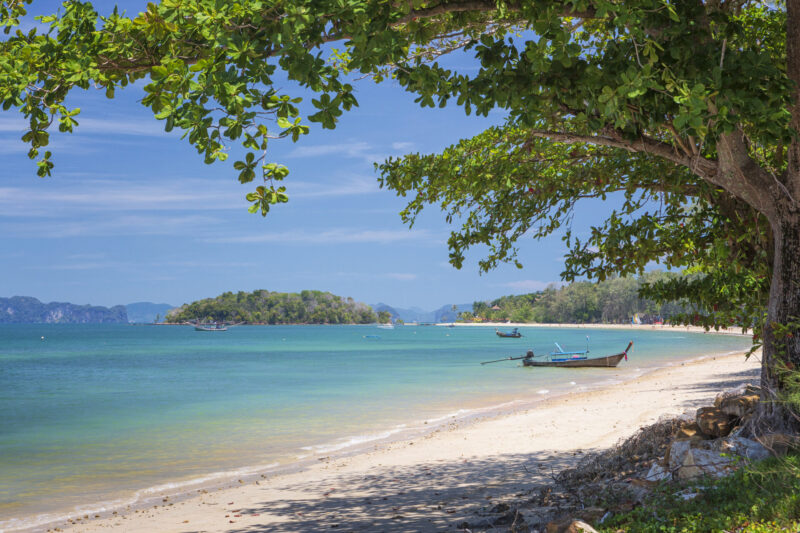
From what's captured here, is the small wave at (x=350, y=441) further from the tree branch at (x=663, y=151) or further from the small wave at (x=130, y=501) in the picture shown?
the tree branch at (x=663, y=151)

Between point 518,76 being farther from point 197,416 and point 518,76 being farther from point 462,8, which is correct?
point 197,416

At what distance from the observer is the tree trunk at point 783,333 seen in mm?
6309

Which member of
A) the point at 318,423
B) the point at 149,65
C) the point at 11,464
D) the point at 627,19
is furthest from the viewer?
the point at 318,423

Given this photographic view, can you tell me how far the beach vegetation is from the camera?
471 centimetres

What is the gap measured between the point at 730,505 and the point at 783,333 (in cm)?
212

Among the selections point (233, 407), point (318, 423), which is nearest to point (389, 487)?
point (318, 423)

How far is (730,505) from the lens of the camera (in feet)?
16.6

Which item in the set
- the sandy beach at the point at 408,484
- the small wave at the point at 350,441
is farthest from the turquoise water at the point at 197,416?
the sandy beach at the point at 408,484

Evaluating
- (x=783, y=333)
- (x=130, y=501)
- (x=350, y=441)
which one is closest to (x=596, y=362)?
(x=350, y=441)

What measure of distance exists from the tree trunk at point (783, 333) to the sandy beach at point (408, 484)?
142 inches

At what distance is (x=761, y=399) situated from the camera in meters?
6.62

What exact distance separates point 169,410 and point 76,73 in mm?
25425

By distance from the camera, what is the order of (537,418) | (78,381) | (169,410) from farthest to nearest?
(78,381), (169,410), (537,418)

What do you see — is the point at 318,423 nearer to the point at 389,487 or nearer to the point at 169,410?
the point at 169,410
